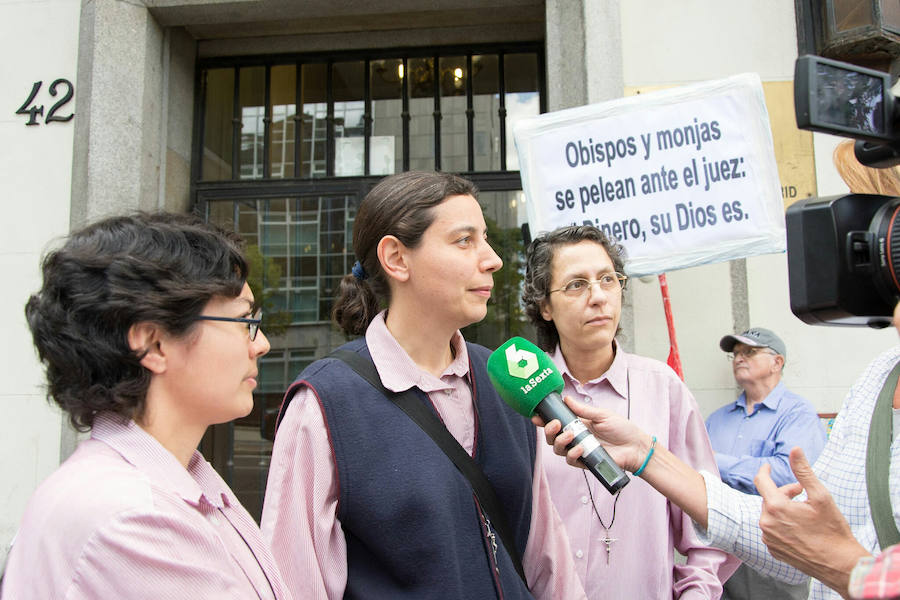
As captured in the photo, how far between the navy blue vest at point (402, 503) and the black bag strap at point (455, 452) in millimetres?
20

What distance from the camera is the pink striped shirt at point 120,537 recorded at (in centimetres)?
118

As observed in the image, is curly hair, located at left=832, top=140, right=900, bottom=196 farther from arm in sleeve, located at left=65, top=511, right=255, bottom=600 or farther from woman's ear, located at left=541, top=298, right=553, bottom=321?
arm in sleeve, located at left=65, top=511, right=255, bottom=600

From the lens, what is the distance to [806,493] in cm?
144

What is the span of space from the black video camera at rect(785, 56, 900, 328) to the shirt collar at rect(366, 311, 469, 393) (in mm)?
946

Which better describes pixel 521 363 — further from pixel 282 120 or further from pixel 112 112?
pixel 282 120

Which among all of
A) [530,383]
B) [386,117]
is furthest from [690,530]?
[386,117]

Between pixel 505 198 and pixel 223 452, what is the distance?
2638 mm

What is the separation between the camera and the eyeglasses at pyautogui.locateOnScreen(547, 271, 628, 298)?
2.66 meters

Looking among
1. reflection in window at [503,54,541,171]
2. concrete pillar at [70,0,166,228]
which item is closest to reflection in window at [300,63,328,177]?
concrete pillar at [70,0,166,228]

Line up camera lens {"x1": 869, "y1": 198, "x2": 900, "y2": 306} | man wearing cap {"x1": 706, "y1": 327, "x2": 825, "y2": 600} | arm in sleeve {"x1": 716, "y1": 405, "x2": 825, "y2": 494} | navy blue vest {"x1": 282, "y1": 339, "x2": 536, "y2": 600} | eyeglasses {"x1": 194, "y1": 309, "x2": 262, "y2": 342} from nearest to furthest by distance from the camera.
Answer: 1. camera lens {"x1": 869, "y1": 198, "x2": 900, "y2": 306}
2. eyeglasses {"x1": 194, "y1": 309, "x2": 262, "y2": 342}
3. navy blue vest {"x1": 282, "y1": 339, "x2": 536, "y2": 600}
4. arm in sleeve {"x1": 716, "y1": 405, "x2": 825, "y2": 494}
5. man wearing cap {"x1": 706, "y1": 327, "x2": 825, "y2": 600}

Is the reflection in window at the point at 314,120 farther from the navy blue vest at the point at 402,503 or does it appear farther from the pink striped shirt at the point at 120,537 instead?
the pink striped shirt at the point at 120,537

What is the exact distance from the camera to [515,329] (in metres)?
5.11

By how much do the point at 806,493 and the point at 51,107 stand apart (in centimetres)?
500

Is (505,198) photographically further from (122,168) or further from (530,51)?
(122,168)
